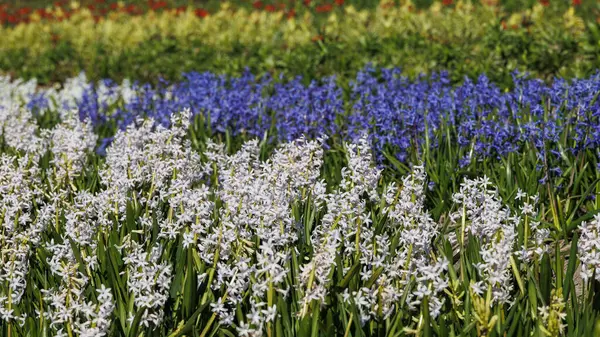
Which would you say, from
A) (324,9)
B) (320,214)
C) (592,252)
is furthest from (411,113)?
(324,9)

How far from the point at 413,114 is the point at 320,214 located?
1540 mm

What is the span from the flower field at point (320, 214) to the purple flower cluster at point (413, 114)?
0.03m

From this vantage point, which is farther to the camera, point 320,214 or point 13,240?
point 320,214

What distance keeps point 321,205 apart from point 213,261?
0.94m

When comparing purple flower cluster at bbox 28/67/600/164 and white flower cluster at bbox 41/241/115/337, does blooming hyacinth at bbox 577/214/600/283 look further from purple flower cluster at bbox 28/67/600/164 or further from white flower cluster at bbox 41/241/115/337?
white flower cluster at bbox 41/241/115/337

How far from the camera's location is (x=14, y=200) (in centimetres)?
406

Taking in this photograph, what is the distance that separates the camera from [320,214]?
4246 mm

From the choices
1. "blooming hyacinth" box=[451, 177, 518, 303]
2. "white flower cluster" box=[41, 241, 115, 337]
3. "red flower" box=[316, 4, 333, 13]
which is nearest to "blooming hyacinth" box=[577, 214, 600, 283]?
"blooming hyacinth" box=[451, 177, 518, 303]

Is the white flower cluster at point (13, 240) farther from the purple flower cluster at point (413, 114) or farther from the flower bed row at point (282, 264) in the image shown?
the purple flower cluster at point (413, 114)

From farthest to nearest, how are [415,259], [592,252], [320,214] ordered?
[320,214] → [415,259] → [592,252]

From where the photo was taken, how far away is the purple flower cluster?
511 cm

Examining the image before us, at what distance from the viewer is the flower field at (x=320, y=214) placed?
3213 mm

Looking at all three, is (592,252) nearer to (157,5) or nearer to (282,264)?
(282,264)

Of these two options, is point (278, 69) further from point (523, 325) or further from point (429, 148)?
point (523, 325)
